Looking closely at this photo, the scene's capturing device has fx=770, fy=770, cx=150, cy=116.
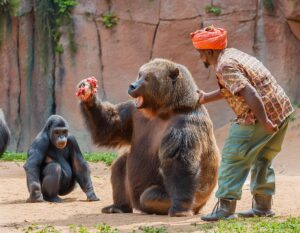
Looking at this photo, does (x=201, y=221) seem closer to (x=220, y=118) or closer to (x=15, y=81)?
(x=220, y=118)

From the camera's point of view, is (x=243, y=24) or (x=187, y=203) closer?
(x=187, y=203)

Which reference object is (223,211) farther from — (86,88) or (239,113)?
(86,88)

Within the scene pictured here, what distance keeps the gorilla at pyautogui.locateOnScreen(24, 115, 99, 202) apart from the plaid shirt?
338 centimetres

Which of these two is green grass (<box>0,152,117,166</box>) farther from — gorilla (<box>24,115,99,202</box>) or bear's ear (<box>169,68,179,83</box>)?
bear's ear (<box>169,68,179,83</box>)

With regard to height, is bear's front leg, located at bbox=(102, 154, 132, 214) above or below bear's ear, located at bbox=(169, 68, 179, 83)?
below

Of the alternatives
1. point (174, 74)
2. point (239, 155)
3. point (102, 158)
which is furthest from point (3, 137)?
point (239, 155)

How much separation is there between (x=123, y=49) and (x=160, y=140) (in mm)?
9061

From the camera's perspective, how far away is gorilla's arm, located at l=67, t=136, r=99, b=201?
9.64 metres

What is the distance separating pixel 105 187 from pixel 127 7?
668 centimetres

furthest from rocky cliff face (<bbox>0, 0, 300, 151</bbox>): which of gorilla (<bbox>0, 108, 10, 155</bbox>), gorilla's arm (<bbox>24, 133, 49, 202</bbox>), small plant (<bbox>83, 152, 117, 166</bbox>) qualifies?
gorilla's arm (<bbox>24, 133, 49, 202</bbox>)

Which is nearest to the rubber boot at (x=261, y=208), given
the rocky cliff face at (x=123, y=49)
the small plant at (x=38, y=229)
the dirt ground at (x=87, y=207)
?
the dirt ground at (x=87, y=207)

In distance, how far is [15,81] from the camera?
55.8 feet

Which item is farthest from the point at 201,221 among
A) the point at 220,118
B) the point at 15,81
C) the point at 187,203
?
the point at 15,81

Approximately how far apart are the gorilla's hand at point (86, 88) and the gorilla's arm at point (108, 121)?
11 centimetres
